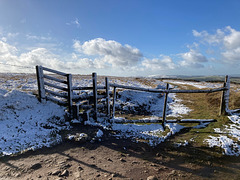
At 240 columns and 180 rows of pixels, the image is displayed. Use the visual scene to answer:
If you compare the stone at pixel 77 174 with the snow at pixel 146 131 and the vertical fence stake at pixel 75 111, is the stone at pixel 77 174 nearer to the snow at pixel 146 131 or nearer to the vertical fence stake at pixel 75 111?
the snow at pixel 146 131

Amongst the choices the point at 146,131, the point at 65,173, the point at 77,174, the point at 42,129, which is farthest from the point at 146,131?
the point at 42,129

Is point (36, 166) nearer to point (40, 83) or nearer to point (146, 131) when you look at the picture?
point (146, 131)

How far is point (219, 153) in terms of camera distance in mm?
4699

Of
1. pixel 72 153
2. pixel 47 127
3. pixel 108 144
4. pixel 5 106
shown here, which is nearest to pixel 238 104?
pixel 108 144

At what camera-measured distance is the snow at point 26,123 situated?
5.04m

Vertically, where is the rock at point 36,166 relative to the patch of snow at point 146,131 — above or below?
above

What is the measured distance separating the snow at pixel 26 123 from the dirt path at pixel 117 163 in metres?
0.51

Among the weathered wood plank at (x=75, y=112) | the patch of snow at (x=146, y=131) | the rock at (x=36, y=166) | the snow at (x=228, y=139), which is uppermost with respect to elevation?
the weathered wood plank at (x=75, y=112)

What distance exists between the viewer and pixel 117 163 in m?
4.30

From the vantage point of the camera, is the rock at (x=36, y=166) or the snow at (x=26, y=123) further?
the snow at (x=26, y=123)

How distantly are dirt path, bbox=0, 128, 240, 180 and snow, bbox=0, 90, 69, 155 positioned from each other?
51cm

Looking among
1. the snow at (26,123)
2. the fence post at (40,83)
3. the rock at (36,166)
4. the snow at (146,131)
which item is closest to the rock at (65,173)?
the rock at (36,166)

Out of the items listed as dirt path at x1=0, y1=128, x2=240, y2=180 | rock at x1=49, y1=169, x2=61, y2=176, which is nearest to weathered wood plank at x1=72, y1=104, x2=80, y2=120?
dirt path at x1=0, y1=128, x2=240, y2=180

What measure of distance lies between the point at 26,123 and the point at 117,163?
15.2 feet
